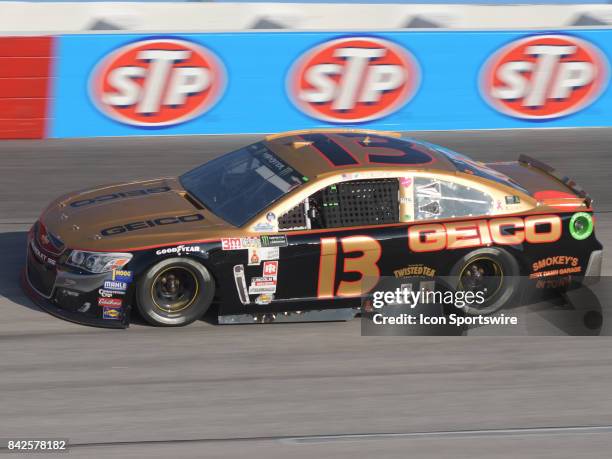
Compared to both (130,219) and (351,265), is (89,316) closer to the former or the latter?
(130,219)

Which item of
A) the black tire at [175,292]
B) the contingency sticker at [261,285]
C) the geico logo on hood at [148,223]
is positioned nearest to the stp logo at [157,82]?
the geico logo on hood at [148,223]

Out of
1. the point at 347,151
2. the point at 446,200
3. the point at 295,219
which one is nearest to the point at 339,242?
the point at 295,219

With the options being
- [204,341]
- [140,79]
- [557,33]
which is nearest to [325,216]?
[204,341]

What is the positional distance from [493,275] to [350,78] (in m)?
6.45

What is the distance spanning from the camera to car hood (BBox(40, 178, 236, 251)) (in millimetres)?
7375

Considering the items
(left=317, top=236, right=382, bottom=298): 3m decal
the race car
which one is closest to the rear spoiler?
the race car

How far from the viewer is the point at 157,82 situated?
13.5 metres

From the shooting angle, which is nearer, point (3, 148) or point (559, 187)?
point (559, 187)

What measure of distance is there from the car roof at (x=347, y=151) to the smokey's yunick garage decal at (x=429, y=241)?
532 millimetres

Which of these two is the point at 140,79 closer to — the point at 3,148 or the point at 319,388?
the point at 3,148

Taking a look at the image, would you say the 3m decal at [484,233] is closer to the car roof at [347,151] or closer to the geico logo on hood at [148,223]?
the car roof at [347,151]

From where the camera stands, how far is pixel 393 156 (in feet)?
26.3

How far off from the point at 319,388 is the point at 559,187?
10.5 feet

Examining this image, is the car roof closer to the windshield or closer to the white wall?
the windshield
